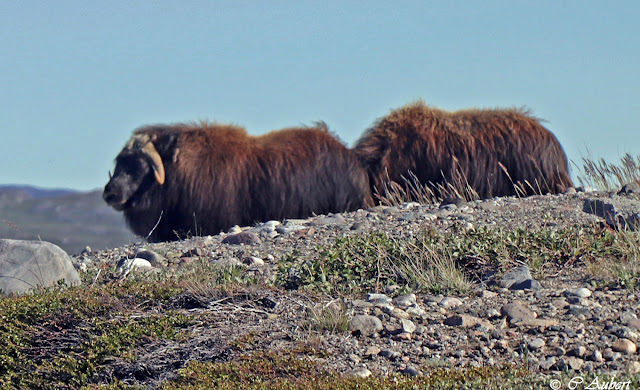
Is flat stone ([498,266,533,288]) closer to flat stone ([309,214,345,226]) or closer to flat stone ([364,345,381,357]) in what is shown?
flat stone ([364,345,381,357])

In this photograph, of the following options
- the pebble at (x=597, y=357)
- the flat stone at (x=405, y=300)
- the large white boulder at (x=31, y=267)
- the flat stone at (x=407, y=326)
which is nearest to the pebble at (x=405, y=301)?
the flat stone at (x=405, y=300)

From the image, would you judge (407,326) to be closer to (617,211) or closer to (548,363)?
(548,363)

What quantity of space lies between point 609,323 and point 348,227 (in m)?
3.69

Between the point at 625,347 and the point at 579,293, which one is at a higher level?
the point at 579,293

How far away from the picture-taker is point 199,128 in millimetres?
11781

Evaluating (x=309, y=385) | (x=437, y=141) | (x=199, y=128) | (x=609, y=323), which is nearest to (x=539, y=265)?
(x=609, y=323)

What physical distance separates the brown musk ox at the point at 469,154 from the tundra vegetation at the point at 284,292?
4860 mm

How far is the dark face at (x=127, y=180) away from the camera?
450 inches

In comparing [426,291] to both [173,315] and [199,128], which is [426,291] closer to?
[173,315]

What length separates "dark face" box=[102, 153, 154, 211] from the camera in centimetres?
1143

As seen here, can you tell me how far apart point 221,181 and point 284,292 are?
604 centimetres

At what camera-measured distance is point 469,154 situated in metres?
11.6

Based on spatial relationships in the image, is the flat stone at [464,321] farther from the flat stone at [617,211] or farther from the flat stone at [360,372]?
the flat stone at [617,211]

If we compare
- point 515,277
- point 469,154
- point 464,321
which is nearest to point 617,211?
point 515,277
